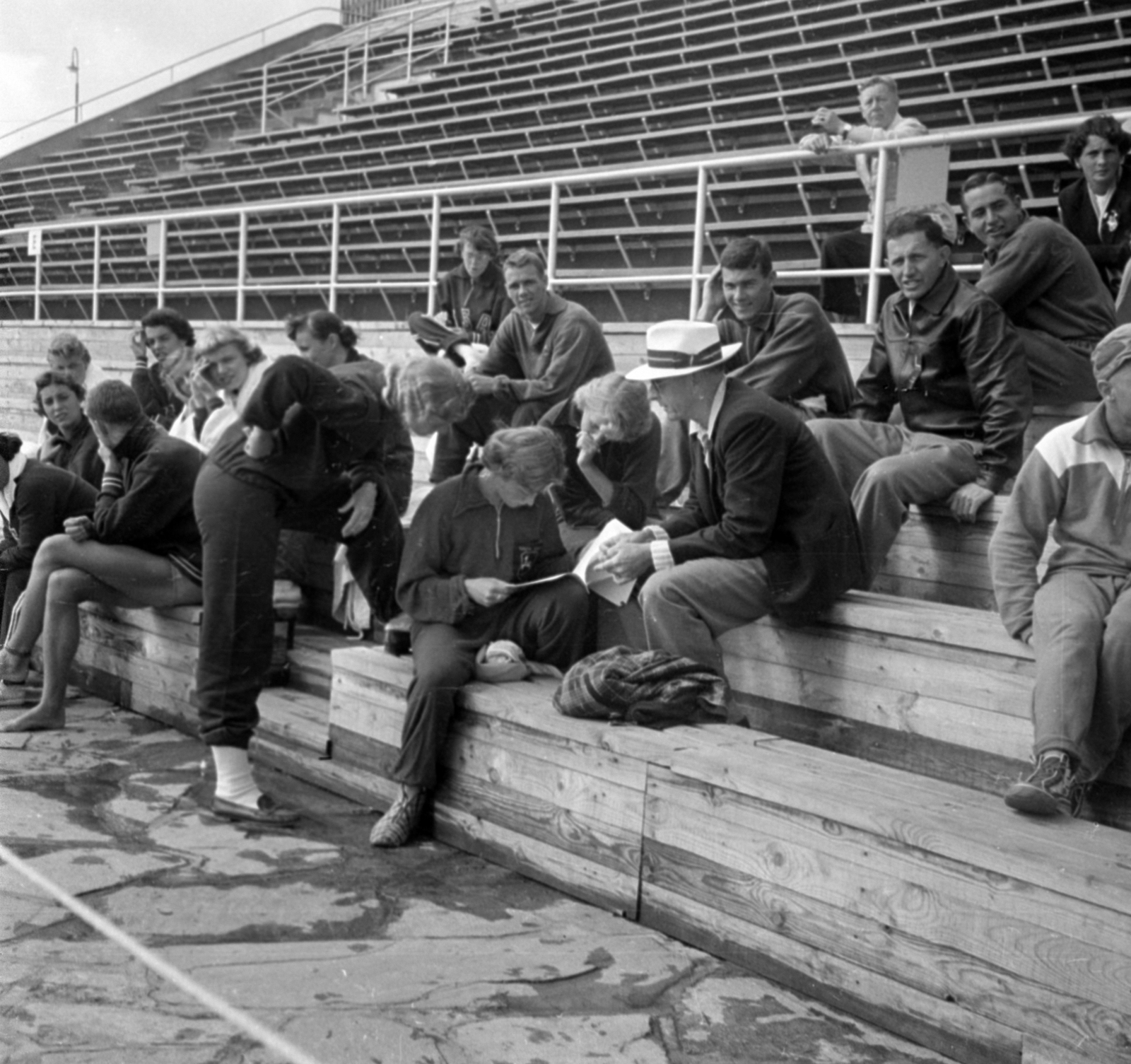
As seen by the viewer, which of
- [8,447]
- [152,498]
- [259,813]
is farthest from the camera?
[8,447]

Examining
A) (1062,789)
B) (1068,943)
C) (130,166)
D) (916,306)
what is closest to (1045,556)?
(916,306)

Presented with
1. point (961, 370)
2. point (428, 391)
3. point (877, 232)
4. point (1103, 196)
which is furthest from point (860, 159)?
point (428, 391)

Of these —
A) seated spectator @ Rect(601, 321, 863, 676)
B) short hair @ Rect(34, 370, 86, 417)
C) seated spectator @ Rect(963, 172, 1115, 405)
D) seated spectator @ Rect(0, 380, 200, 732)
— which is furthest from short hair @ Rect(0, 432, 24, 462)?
seated spectator @ Rect(963, 172, 1115, 405)

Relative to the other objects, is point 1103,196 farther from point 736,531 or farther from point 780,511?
point 736,531

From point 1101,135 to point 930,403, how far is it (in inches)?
54.7

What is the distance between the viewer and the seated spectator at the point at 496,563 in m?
3.96

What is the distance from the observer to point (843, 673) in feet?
11.8

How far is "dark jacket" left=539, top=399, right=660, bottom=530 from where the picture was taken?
4422 mm

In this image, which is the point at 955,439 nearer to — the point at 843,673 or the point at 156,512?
the point at 843,673

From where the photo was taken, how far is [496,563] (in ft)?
13.2

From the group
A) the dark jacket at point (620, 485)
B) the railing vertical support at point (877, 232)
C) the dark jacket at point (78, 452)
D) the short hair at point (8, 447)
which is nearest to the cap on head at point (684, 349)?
the dark jacket at point (620, 485)

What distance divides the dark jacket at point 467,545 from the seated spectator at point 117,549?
4.97ft

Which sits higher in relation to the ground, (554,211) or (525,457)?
(554,211)

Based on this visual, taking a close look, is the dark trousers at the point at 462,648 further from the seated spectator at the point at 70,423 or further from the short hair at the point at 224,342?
the seated spectator at the point at 70,423
